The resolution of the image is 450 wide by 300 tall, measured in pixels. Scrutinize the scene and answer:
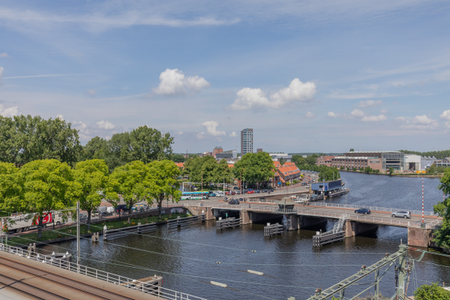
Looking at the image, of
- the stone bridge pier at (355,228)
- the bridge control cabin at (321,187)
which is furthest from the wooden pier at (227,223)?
the bridge control cabin at (321,187)

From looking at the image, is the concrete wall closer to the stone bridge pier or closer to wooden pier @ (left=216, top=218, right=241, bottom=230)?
the stone bridge pier

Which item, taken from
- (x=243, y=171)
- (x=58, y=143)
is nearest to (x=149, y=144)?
(x=58, y=143)

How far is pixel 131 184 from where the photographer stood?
7812 cm

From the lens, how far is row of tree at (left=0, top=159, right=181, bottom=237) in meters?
59.3

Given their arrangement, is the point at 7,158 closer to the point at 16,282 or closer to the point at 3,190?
the point at 3,190

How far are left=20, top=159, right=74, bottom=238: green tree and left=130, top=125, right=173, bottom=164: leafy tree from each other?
53.5 metres

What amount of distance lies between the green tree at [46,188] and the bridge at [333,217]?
36573 mm

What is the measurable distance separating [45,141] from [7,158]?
1183 centimetres

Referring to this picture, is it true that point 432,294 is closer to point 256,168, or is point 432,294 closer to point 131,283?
point 131,283

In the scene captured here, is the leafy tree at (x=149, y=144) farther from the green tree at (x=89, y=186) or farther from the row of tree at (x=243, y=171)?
the green tree at (x=89, y=186)

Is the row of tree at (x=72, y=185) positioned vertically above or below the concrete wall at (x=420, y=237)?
above

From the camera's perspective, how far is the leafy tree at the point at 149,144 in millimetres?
121438

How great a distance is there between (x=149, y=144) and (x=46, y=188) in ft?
211

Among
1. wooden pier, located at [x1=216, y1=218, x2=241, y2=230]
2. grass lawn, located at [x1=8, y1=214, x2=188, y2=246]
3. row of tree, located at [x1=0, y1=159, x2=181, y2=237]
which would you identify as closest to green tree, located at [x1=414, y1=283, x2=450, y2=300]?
wooden pier, located at [x1=216, y1=218, x2=241, y2=230]
